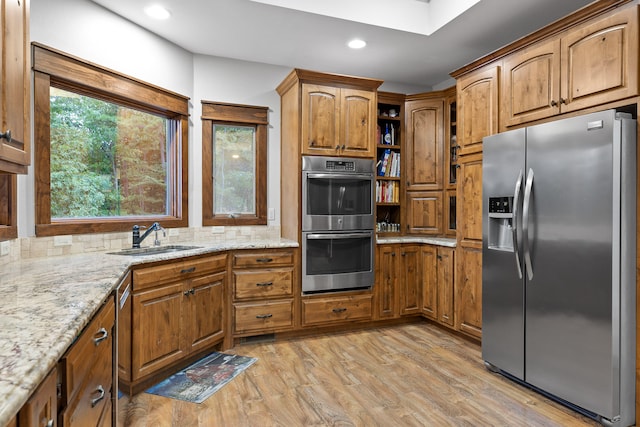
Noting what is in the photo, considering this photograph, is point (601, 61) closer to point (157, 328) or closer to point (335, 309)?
point (335, 309)

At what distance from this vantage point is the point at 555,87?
95.3 inches

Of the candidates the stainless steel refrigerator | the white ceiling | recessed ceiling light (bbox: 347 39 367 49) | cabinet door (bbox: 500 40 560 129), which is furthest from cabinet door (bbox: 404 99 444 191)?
the stainless steel refrigerator

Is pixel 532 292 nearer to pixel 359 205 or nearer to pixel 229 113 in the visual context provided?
pixel 359 205

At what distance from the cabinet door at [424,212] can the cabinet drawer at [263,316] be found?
168 centimetres

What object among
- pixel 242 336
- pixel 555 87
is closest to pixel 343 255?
pixel 242 336

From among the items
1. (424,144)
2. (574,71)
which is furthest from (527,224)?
(424,144)

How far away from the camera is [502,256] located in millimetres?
2646

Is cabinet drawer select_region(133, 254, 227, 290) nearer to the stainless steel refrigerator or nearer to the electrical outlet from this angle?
the electrical outlet

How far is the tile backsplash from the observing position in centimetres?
225

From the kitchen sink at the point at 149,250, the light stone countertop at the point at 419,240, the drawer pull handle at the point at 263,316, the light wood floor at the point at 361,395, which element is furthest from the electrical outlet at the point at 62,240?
the light stone countertop at the point at 419,240

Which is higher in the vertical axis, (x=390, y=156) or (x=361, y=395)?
(x=390, y=156)

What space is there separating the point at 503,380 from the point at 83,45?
3.76m

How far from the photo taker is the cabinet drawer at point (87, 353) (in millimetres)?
998

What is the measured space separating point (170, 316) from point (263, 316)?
95cm
